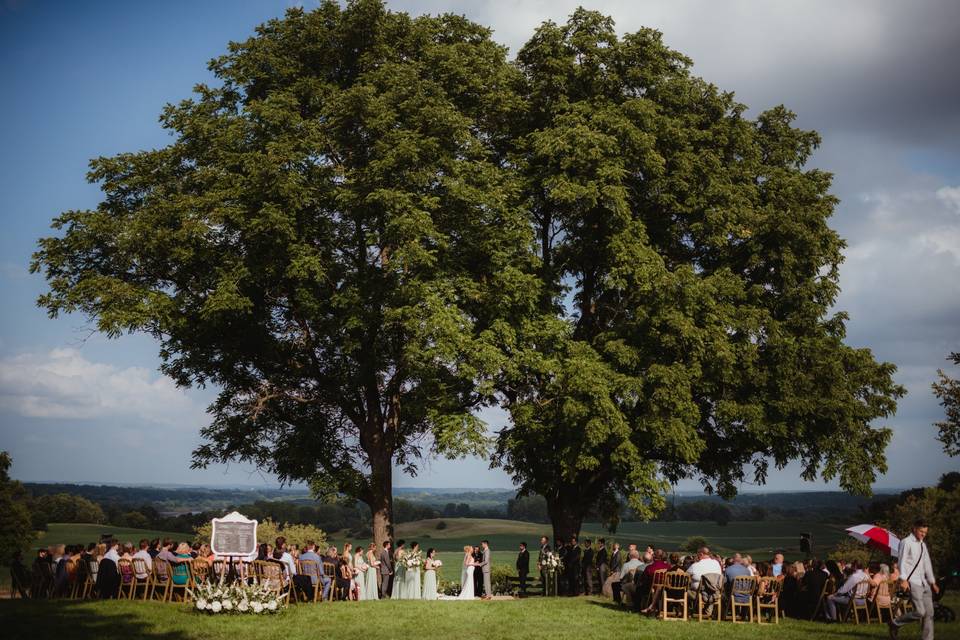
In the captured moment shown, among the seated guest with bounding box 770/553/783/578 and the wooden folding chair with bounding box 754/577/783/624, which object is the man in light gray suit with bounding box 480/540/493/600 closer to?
the seated guest with bounding box 770/553/783/578

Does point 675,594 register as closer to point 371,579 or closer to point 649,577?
point 649,577

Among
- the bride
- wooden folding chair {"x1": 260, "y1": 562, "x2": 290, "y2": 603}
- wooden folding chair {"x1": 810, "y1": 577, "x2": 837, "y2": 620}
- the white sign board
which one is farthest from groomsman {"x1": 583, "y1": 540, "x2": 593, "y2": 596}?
the white sign board

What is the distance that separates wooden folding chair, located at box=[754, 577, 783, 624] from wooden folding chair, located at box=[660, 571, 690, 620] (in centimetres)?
151

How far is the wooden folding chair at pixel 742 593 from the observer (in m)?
17.5

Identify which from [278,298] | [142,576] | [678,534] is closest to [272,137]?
[278,298]

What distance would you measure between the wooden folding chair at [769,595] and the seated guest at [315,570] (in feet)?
35.1

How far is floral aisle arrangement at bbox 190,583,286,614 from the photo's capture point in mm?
16953

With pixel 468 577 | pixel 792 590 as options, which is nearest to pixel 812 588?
pixel 792 590

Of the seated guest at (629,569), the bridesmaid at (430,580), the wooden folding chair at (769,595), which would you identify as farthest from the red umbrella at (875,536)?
the bridesmaid at (430,580)

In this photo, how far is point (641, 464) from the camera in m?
24.1

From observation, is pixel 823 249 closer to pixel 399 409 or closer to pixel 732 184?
pixel 732 184

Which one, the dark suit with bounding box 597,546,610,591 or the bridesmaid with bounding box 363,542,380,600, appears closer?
the bridesmaid with bounding box 363,542,380,600

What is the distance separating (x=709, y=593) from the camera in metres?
17.8

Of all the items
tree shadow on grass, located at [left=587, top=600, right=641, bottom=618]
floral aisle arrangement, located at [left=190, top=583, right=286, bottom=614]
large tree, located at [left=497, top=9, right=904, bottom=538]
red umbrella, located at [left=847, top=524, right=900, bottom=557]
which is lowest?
tree shadow on grass, located at [left=587, top=600, right=641, bottom=618]
